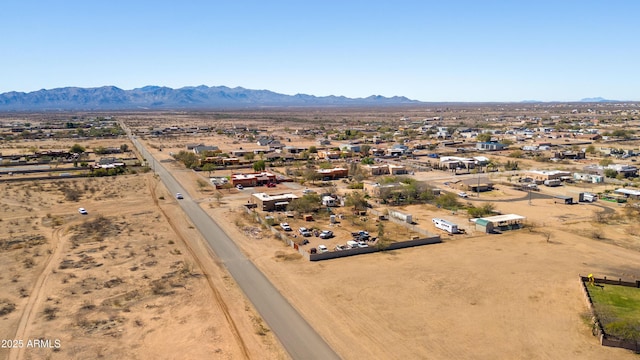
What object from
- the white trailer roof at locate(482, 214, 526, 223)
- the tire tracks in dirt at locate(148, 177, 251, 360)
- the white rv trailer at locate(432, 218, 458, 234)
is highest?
the white trailer roof at locate(482, 214, 526, 223)

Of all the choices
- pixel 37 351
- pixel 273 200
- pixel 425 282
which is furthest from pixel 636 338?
pixel 273 200

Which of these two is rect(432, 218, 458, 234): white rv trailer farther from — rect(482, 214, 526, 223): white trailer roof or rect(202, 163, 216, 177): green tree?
rect(202, 163, 216, 177): green tree

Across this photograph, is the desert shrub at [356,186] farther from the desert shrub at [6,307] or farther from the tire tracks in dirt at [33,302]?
the desert shrub at [6,307]

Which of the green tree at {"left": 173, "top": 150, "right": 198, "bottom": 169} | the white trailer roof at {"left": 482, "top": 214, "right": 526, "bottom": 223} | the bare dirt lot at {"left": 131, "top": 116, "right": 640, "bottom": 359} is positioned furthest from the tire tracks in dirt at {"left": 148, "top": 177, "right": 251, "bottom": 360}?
the green tree at {"left": 173, "top": 150, "right": 198, "bottom": 169}

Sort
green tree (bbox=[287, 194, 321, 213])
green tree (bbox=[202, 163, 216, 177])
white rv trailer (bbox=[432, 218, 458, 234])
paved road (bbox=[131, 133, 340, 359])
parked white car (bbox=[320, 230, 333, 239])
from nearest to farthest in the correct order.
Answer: paved road (bbox=[131, 133, 340, 359]) → parked white car (bbox=[320, 230, 333, 239]) → white rv trailer (bbox=[432, 218, 458, 234]) → green tree (bbox=[287, 194, 321, 213]) → green tree (bbox=[202, 163, 216, 177])

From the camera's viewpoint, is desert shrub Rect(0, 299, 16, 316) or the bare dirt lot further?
desert shrub Rect(0, 299, 16, 316)

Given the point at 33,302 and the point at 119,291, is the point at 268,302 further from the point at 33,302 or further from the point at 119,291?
the point at 33,302

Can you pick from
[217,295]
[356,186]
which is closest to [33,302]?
[217,295]
